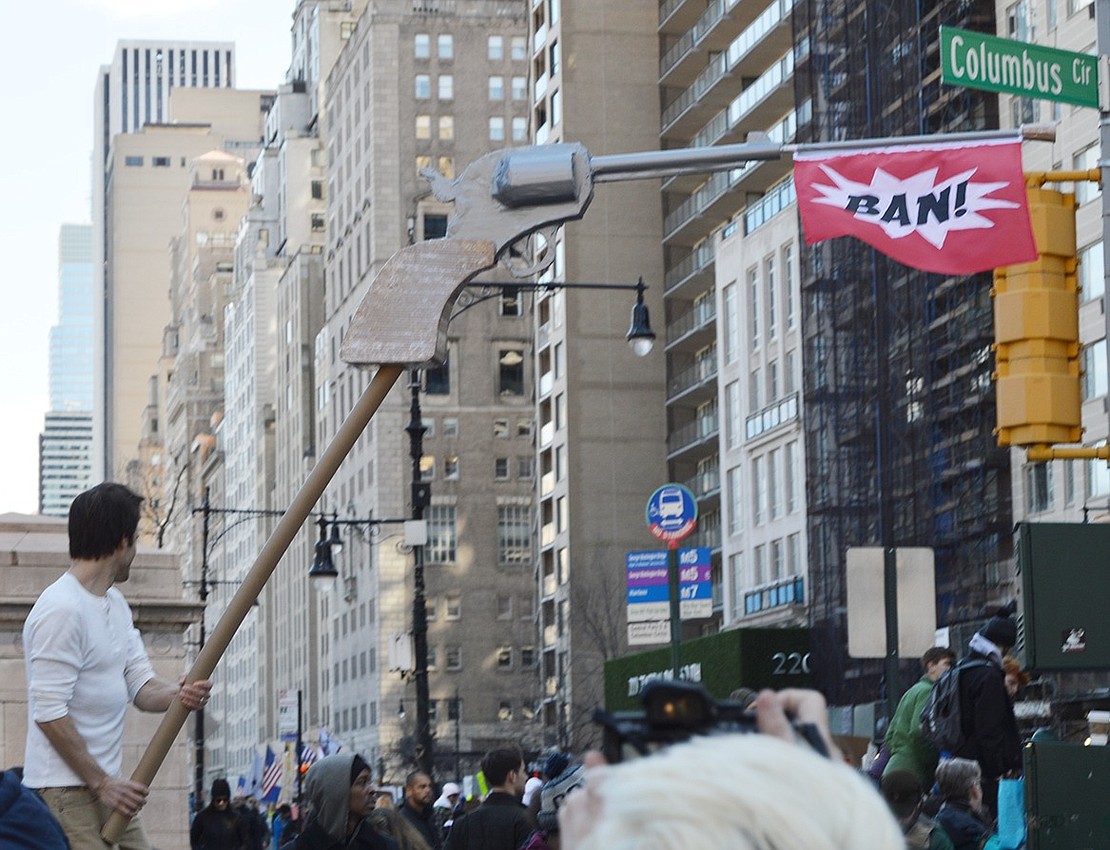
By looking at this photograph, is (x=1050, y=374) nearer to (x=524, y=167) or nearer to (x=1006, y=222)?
(x=1006, y=222)

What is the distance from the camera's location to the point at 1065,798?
35.1 ft

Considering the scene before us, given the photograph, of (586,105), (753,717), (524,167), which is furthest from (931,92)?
(753,717)

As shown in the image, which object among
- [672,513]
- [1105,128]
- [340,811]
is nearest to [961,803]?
[340,811]

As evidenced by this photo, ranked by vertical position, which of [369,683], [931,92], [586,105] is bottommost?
[369,683]

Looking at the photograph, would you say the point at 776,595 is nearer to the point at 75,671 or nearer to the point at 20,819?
the point at 75,671

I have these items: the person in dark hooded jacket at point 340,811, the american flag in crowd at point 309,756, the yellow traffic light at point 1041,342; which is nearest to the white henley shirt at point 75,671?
the person in dark hooded jacket at point 340,811

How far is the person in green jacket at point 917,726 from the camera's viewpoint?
12.2m

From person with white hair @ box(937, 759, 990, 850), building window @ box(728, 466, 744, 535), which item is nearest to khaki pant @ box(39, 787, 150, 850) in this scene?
person with white hair @ box(937, 759, 990, 850)

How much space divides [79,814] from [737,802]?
544cm

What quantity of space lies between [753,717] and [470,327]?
128423mm

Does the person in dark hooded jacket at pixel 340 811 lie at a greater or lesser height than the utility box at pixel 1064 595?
lesser

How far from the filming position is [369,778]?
29.7 ft

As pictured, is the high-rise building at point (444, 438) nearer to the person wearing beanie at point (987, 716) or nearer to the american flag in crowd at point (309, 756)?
the american flag in crowd at point (309, 756)

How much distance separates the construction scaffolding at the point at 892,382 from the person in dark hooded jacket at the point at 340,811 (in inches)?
1715
